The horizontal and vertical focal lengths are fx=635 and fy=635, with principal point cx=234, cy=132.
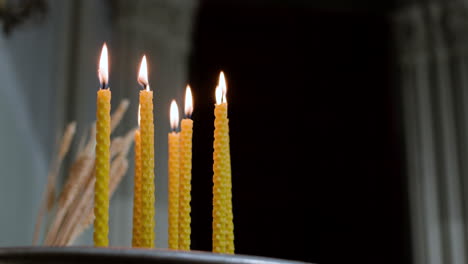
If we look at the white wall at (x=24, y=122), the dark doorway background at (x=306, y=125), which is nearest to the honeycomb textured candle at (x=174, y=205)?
the white wall at (x=24, y=122)

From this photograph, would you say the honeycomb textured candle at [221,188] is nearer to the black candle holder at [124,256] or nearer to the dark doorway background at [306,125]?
the black candle holder at [124,256]

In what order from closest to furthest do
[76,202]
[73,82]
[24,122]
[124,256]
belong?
[124,256] → [76,202] → [24,122] → [73,82]

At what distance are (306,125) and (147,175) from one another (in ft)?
8.53

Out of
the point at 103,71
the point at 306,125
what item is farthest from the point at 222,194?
the point at 306,125

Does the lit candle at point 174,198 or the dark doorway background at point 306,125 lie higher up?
the dark doorway background at point 306,125

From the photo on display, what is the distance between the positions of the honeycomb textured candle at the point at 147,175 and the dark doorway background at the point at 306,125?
235cm

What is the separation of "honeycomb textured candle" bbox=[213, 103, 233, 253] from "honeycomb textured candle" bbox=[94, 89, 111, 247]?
2.9 inches

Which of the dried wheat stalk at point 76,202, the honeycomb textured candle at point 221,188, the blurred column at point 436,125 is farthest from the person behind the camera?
the blurred column at point 436,125

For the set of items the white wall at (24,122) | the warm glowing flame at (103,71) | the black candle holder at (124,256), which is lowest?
the black candle holder at (124,256)

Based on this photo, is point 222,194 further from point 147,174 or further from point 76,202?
point 76,202

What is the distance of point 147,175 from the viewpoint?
15.8 inches

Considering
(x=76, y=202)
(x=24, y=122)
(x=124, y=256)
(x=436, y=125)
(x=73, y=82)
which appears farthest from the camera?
(x=436, y=125)

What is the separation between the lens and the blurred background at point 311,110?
6.89 ft

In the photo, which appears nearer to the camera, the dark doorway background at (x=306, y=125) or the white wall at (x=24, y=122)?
the white wall at (x=24, y=122)
